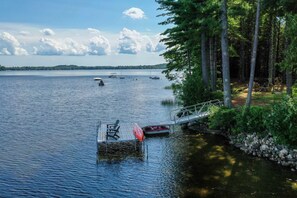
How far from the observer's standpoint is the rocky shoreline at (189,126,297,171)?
20.8 m

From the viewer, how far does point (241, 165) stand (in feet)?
70.4

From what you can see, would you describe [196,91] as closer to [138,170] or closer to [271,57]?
[271,57]

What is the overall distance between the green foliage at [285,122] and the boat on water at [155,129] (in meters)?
12.1

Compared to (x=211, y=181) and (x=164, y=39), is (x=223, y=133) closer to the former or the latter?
(x=211, y=181)

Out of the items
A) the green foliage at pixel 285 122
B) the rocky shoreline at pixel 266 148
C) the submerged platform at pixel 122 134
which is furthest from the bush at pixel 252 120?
the submerged platform at pixel 122 134

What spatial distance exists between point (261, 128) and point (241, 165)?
4.07m

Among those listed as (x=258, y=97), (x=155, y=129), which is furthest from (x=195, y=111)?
(x=258, y=97)

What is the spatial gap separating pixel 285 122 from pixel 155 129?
14.2 m

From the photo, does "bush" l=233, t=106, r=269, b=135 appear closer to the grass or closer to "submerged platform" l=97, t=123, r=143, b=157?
the grass

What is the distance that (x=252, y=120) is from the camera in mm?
24391

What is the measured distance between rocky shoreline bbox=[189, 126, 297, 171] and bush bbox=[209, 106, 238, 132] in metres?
1.19

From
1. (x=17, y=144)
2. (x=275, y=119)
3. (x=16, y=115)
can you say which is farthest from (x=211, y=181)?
(x=16, y=115)

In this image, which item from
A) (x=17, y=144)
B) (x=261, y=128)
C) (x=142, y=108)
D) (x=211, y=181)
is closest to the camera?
(x=211, y=181)

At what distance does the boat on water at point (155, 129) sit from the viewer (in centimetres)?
3152
